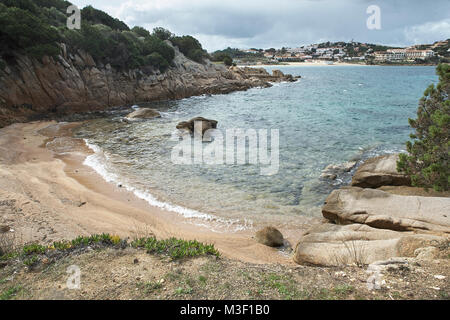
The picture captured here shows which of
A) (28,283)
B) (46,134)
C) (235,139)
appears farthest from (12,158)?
(235,139)

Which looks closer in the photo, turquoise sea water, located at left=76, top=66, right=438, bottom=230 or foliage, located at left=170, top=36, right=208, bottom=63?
turquoise sea water, located at left=76, top=66, right=438, bottom=230

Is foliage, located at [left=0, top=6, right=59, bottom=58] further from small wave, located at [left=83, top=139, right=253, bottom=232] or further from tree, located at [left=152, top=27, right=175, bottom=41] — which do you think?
tree, located at [left=152, top=27, right=175, bottom=41]

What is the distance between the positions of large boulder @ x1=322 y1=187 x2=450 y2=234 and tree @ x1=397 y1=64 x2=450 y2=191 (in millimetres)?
718

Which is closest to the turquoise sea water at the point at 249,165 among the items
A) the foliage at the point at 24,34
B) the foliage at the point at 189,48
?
the foliage at the point at 24,34

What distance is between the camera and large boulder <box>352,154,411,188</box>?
12023 mm

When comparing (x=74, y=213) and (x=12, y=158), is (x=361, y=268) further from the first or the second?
(x=12, y=158)

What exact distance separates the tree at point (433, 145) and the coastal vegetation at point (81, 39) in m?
32.1

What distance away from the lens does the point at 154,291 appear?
525 centimetres

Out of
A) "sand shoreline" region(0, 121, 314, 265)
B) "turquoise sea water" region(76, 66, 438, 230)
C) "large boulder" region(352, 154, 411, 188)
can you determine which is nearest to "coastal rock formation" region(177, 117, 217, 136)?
"turquoise sea water" region(76, 66, 438, 230)

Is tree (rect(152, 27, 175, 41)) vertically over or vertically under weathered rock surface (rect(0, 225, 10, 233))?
over

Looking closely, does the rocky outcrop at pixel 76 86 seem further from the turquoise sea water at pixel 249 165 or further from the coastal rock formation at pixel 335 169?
the coastal rock formation at pixel 335 169

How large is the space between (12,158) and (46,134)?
7.82 meters
